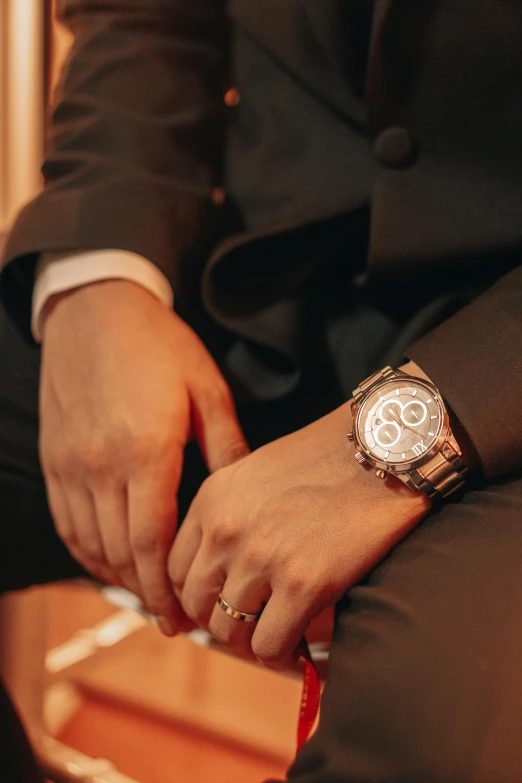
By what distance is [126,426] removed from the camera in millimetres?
547

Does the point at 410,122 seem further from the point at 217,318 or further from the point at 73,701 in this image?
the point at 73,701

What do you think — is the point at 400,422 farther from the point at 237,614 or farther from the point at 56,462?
the point at 56,462

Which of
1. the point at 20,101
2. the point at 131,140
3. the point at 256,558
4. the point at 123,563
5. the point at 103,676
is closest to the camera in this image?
the point at 256,558

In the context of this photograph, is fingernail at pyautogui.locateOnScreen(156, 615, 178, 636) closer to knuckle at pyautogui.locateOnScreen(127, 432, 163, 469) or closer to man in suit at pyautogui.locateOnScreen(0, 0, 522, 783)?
man in suit at pyautogui.locateOnScreen(0, 0, 522, 783)

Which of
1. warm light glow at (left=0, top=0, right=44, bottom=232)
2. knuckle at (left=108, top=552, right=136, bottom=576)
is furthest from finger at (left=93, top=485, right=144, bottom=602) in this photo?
warm light glow at (left=0, top=0, right=44, bottom=232)

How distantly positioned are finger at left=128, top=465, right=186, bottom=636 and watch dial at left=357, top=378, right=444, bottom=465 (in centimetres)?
17

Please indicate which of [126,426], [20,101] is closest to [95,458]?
[126,426]

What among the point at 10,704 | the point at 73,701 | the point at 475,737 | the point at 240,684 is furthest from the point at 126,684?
the point at 475,737

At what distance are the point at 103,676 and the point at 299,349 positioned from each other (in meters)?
1.01

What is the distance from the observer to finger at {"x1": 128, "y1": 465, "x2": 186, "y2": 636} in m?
0.53

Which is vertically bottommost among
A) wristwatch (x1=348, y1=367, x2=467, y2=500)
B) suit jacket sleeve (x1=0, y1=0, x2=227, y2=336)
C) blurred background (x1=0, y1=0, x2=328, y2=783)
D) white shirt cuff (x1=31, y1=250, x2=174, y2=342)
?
blurred background (x1=0, y1=0, x2=328, y2=783)

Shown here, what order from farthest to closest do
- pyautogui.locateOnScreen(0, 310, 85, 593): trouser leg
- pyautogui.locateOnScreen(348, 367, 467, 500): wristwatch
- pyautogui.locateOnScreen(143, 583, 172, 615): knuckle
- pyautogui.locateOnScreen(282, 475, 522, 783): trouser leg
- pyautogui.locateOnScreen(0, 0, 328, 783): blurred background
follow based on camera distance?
pyautogui.locateOnScreen(0, 0, 328, 783): blurred background < pyautogui.locateOnScreen(0, 310, 85, 593): trouser leg < pyautogui.locateOnScreen(143, 583, 172, 615): knuckle < pyautogui.locateOnScreen(348, 367, 467, 500): wristwatch < pyautogui.locateOnScreen(282, 475, 522, 783): trouser leg

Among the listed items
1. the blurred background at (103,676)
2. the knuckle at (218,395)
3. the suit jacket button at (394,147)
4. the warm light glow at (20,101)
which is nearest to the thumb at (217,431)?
the knuckle at (218,395)

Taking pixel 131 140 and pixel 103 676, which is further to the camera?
pixel 103 676
